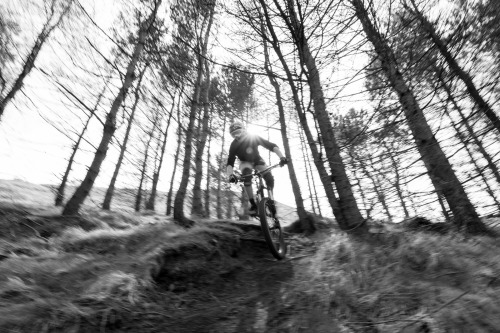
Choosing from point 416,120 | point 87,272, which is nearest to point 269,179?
point 416,120

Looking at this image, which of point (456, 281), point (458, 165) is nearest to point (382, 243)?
point (456, 281)

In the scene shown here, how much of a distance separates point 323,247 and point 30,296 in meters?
3.50

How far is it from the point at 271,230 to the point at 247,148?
57.0 inches

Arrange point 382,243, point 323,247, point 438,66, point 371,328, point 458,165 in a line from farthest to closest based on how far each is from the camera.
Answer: point 323,247
point 382,243
point 458,165
point 438,66
point 371,328

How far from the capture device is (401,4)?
2.51 metres

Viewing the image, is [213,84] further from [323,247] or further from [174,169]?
[323,247]

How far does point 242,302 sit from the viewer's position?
3.00 meters

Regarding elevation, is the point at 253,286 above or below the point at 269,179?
below

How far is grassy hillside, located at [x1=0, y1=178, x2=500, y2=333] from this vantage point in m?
2.10

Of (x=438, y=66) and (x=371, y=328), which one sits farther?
(x=438, y=66)

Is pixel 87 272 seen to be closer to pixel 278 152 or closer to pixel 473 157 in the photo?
pixel 278 152

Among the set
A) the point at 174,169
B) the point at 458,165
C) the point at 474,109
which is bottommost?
the point at 458,165

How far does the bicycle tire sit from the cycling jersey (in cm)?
80

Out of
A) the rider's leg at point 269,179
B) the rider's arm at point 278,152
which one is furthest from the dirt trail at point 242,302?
the rider's arm at point 278,152
